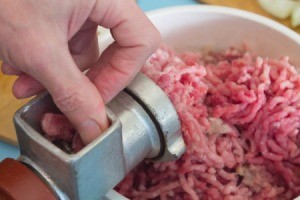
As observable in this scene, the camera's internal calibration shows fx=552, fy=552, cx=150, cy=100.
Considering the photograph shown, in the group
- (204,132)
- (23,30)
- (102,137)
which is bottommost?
(204,132)

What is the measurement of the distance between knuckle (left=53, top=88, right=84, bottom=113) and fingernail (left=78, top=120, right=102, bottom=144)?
0.02m

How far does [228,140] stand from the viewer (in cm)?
83

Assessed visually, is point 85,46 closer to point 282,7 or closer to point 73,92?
point 73,92

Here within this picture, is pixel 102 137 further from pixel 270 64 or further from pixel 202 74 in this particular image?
pixel 270 64

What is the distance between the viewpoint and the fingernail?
63 centimetres

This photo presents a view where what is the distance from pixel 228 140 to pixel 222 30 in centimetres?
24

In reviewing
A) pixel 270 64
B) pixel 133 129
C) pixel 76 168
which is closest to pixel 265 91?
pixel 270 64

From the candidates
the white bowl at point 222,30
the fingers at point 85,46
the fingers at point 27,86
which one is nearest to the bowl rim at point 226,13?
the white bowl at point 222,30

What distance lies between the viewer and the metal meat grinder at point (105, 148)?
2.01 feet

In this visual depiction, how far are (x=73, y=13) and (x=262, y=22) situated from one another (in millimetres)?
406

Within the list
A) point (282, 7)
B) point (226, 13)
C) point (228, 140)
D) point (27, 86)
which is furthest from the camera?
point (282, 7)

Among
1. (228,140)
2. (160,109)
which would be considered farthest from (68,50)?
(228,140)

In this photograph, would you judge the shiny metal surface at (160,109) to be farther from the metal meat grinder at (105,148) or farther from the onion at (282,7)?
the onion at (282,7)

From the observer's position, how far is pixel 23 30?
590 mm
